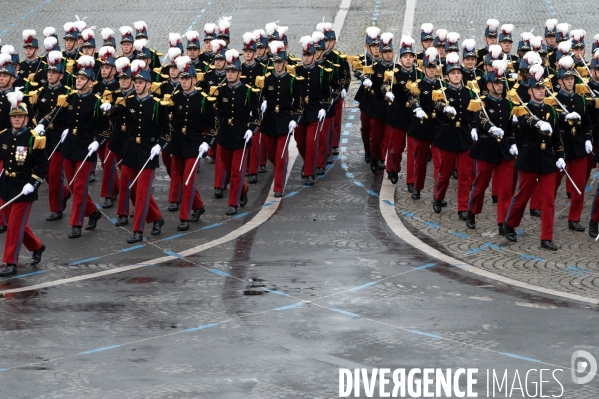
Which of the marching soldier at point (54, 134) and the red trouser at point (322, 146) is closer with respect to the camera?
the marching soldier at point (54, 134)

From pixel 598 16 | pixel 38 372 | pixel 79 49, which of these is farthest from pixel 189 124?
pixel 598 16

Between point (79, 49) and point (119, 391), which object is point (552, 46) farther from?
point (119, 391)

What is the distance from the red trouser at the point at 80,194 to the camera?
16766 millimetres

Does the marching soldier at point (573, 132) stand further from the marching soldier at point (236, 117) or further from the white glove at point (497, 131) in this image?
the marching soldier at point (236, 117)

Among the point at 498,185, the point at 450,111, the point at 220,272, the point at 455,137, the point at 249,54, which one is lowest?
the point at 220,272

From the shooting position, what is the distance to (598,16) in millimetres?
34156

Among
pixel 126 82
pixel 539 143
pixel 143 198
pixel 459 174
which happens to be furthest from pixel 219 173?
pixel 539 143

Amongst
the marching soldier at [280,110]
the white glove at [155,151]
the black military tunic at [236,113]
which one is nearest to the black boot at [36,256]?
the white glove at [155,151]

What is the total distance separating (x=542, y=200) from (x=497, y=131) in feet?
3.81

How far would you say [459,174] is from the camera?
17.6 metres

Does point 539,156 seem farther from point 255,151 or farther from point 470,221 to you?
point 255,151

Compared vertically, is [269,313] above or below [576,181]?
below

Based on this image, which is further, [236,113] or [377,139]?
[377,139]

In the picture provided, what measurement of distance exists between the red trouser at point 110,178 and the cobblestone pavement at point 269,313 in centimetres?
94
